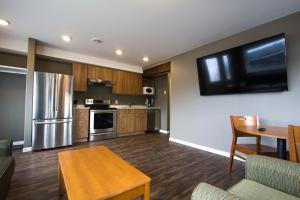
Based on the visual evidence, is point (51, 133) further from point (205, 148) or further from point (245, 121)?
point (245, 121)

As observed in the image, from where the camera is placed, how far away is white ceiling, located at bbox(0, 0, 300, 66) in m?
2.07

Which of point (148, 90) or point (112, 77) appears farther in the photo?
point (148, 90)

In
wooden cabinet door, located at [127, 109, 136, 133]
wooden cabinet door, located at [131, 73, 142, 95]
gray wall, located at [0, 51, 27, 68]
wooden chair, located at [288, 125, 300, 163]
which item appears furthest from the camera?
wooden cabinet door, located at [131, 73, 142, 95]

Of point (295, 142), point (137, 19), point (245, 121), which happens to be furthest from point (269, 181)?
point (137, 19)

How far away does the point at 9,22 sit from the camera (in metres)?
2.58

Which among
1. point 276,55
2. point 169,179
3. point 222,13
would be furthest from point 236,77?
point 169,179

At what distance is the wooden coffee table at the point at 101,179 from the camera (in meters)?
0.99

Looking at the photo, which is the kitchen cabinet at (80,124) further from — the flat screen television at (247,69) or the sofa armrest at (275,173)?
the sofa armrest at (275,173)

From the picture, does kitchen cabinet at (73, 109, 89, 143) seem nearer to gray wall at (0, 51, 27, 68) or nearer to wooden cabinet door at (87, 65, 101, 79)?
wooden cabinet door at (87, 65, 101, 79)

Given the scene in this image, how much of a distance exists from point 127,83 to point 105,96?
899 millimetres

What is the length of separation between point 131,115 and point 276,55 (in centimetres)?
396

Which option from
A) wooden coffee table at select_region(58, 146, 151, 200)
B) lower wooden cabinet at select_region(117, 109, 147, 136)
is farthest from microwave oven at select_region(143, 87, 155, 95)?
wooden coffee table at select_region(58, 146, 151, 200)

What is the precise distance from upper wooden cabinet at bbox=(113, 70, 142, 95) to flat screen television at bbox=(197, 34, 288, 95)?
261 cm

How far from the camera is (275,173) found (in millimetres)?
1108
